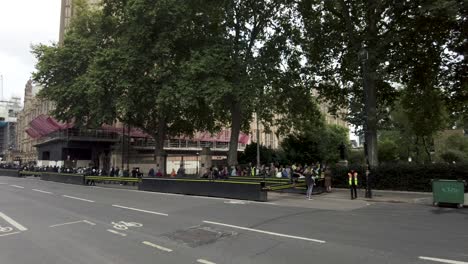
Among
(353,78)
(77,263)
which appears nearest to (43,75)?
(353,78)

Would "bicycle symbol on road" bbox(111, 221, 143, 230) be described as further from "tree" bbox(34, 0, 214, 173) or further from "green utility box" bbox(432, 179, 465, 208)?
"tree" bbox(34, 0, 214, 173)

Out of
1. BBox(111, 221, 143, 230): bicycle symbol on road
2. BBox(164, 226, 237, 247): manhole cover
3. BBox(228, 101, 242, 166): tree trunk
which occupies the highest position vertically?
BBox(228, 101, 242, 166): tree trunk

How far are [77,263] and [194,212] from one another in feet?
24.6

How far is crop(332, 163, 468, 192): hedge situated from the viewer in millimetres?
22156

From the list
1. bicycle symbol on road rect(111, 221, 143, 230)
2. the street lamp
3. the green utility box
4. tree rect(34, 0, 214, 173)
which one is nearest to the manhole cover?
bicycle symbol on road rect(111, 221, 143, 230)

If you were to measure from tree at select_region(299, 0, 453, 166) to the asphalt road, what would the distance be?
35.1 ft

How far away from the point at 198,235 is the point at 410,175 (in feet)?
56.3

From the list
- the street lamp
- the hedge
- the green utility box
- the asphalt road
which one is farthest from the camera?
the street lamp

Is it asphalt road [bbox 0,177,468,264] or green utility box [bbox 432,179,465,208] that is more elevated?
green utility box [bbox 432,179,465,208]

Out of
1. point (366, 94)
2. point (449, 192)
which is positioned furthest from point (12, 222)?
point (366, 94)

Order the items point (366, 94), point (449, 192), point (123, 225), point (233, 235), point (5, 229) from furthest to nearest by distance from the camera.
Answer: point (366, 94)
point (449, 192)
point (123, 225)
point (5, 229)
point (233, 235)

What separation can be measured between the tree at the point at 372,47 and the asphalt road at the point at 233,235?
1069cm

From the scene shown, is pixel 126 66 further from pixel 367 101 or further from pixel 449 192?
pixel 449 192

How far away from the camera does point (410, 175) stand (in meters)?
23.8
